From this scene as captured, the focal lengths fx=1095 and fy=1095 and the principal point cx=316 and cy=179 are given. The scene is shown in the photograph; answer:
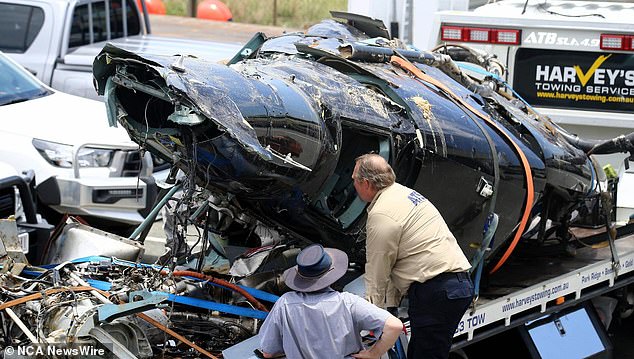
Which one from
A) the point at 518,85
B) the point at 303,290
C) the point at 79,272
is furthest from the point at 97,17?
the point at 303,290

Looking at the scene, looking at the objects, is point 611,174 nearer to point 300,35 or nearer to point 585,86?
point 585,86

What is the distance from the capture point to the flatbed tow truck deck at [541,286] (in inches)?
247

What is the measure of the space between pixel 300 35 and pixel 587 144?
7.01ft

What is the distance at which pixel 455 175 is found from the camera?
5.95 meters

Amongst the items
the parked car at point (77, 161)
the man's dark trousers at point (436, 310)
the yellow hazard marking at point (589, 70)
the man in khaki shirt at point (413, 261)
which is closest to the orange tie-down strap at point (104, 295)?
the man in khaki shirt at point (413, 261)

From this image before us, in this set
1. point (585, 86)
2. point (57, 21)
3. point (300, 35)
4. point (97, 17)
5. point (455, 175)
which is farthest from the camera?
point (97, 17)

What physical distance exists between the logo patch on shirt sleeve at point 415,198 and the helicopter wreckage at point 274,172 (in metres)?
0.31

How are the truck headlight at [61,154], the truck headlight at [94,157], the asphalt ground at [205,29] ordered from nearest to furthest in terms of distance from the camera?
the truck headlight at [61,154], the truck headlight at [94,157], the asphalt ground at [205,29]

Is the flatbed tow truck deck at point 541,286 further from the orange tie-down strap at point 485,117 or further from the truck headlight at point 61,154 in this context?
the truck headlight at point 61,154

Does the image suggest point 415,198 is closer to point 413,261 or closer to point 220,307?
point 413,261

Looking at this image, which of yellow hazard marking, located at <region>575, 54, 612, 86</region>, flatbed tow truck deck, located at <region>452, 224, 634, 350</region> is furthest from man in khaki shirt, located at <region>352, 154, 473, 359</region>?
yellow hazard marking, located at <region>575, 54, 612, 86</region>

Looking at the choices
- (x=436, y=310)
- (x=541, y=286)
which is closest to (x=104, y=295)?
(x=436, y=310)

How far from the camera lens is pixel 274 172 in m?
5.01

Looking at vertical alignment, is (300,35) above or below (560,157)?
above
